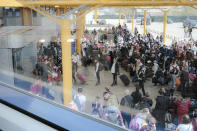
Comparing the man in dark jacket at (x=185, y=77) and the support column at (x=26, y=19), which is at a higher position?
the support column at (x=26, y=19)

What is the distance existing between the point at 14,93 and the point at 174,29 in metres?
13.9

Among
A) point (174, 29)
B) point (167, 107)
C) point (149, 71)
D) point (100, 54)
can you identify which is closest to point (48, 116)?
point (167, 107)

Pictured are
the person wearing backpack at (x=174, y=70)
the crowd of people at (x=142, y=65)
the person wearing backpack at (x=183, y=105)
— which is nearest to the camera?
the person wearing backpack at (x=183, y=105)

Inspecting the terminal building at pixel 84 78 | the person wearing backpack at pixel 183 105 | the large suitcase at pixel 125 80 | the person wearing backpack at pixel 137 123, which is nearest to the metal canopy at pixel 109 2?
the terminal building at pixel 84 78

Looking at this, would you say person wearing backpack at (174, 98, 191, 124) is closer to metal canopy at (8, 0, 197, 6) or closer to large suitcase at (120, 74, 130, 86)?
large suitcase at (120, 74, 130, 86)

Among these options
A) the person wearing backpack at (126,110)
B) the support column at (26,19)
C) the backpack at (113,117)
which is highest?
the support column at (26,19)

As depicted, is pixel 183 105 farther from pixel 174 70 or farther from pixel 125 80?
pixel 174 70

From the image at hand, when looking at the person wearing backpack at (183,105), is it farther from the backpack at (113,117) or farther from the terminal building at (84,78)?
the backpack at (113,117)

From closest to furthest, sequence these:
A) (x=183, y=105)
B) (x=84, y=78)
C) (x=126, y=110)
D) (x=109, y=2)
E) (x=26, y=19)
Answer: (x=126, y=110) → (x=183, y=105) → (x=109, y=2) → (x=84, y=78) → (x=26, y=19)

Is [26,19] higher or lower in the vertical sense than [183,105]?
higher

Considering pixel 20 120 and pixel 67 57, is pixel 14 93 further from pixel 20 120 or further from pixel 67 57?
pixel 67 57

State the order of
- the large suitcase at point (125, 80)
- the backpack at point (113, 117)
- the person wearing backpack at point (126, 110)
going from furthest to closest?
1. the large suitcase at point (125, 80)
2. the person wearing backpack at point (126, 110)
3. the backpack at point (113, 117)

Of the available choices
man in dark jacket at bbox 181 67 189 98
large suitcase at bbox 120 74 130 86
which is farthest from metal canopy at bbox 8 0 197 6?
large suitcase at bbox 120 74 130 86

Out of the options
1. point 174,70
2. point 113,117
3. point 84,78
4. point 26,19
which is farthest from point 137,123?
point 26,19
